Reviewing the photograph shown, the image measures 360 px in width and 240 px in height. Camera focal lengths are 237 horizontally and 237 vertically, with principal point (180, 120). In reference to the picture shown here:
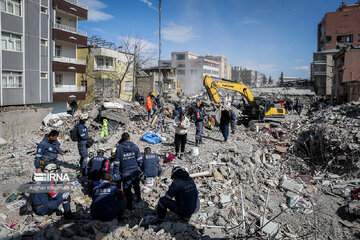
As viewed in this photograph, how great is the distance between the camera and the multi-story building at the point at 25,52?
50.6 ft

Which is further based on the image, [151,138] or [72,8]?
[72,8]

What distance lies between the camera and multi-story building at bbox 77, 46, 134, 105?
2612cm

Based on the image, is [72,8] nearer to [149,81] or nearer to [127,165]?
[149,81]

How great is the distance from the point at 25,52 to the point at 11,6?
116 inches

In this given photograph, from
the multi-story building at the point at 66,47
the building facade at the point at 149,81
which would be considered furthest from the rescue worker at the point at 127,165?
the building facade at the point at 149,81

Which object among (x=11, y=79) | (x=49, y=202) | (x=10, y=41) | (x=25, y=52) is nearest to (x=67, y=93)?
(x=25, y=52)

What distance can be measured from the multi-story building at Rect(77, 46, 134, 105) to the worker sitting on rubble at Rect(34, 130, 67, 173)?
22221 mm

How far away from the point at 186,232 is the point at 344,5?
63.1 metres

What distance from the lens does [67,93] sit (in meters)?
→ 20.9

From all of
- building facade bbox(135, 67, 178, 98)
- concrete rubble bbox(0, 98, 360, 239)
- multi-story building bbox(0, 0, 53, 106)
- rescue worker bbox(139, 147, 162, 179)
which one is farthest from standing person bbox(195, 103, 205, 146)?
building facade bbox(135, 67, 178, 98)

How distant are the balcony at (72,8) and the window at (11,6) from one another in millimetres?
3475

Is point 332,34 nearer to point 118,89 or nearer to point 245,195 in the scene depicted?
point 118,89

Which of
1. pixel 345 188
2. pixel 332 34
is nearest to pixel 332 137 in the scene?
pixel 345 188

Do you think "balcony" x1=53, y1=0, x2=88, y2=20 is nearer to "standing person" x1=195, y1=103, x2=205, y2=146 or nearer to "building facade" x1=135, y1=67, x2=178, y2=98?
"building facade" x1=135, y1=67, x2=178, y2=98
